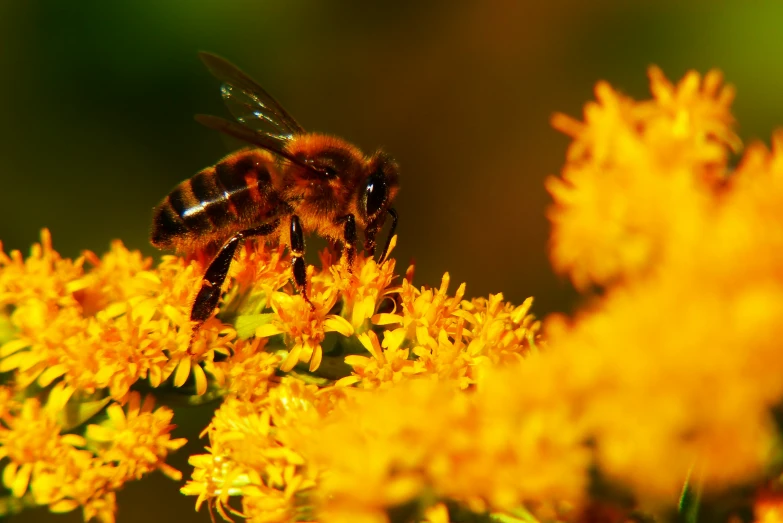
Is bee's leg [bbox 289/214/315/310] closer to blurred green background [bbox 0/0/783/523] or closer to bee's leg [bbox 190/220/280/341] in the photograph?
bee's leg [bbox 190/220/280/341]

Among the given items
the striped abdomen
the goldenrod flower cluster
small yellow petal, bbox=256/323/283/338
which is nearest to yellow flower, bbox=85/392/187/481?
the goldenrod flower cluster

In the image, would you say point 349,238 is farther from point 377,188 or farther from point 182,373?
point 182,373

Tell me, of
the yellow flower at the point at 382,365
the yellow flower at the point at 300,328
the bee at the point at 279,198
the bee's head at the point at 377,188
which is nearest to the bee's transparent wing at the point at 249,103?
the bee at the point at 279,198

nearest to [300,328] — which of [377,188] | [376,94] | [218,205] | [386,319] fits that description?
[386,319]

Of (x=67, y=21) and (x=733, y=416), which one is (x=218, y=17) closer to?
(x=67, y=21)

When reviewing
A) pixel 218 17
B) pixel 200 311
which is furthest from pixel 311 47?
pixel 200 311

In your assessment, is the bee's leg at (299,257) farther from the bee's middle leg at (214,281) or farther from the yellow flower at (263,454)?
the yellow flower at (263,454)
